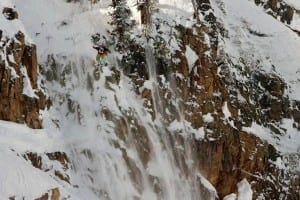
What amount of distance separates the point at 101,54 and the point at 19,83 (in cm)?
420

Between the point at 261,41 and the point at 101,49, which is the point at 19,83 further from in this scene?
the point at 261,41

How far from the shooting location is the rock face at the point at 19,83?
1844 cm

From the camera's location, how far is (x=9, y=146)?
56.6 feet

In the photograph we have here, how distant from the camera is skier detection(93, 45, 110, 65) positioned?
22062 millimetres

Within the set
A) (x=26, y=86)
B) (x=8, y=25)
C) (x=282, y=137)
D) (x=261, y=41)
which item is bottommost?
(x=282, y=137)

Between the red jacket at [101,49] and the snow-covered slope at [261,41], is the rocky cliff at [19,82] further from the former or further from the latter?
the snow-covered slope at [261,41]

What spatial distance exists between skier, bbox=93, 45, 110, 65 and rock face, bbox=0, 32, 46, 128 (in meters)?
3.03

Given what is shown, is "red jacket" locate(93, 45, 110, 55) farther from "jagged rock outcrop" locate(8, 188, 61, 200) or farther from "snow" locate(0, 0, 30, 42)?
"jagged rock outcrop" locate(8, 188, 61, 200)

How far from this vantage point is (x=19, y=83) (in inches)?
746

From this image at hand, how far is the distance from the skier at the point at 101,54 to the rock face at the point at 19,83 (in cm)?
303

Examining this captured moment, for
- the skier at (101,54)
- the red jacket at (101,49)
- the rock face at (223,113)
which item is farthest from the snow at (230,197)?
the red jacket at (101,49)

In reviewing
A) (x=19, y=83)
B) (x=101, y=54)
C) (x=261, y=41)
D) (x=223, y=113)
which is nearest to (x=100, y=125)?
(x=101, y=54)

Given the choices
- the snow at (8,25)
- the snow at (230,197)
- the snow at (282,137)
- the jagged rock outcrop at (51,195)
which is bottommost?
the snow at (230,197)

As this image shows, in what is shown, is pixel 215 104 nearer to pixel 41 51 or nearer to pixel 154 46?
pixel 154 46
